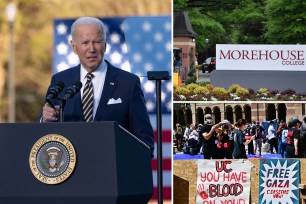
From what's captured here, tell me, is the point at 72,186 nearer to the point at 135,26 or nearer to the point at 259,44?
the point at 135,26

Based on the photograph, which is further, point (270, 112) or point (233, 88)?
point (270, 112)

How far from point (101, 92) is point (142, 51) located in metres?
2.56

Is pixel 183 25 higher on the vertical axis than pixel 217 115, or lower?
higher

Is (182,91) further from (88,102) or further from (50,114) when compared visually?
(50,114)

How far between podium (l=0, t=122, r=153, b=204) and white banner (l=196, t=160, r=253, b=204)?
8.58 metres

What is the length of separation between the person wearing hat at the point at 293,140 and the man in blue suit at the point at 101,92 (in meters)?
6.96

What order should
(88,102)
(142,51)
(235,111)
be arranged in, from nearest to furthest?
(88,102)
(142,51)
(235,111)

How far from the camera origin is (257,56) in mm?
12977

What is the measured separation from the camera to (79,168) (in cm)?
404

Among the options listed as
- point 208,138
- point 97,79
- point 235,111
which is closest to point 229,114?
point 235,111

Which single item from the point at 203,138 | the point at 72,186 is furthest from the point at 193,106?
the point at 72,186

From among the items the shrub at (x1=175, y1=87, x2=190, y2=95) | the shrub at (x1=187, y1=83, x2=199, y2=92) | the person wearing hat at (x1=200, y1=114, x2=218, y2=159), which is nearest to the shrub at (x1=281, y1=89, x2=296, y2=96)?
the person wearing hat at (x1=200, y1=114, x2=218, y2=159)

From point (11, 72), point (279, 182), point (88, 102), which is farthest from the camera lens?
point (279, 182)

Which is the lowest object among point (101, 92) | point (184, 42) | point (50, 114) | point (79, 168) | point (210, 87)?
point (79, 168)
